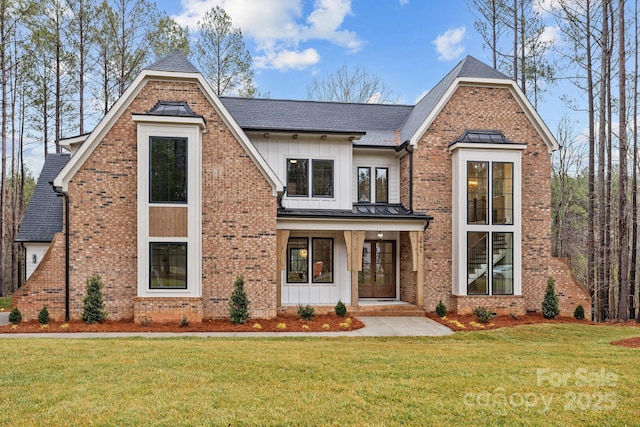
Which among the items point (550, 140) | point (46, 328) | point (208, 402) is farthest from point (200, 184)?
point (550, 140)

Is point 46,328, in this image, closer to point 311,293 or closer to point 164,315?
point 164,315

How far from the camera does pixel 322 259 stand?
534 inches

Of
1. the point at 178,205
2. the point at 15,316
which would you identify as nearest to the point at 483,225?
the point at 178,205

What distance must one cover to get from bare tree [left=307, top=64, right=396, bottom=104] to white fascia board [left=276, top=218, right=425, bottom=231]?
50.7 feet

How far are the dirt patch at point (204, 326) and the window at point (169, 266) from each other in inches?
40.7

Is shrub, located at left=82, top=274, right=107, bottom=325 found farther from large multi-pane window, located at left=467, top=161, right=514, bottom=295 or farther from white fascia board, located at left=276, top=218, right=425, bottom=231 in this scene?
large multi-pane window, located at left=467, top=161, right=514, bottom=295

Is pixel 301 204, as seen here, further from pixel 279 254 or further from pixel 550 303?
pixel 550 303

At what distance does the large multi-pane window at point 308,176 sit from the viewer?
13.5 m

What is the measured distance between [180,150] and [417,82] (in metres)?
18.2

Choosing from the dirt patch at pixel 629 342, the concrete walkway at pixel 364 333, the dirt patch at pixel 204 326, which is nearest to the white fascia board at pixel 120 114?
the dirt patch at pixel 204 326

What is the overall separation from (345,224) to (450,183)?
12.8ft

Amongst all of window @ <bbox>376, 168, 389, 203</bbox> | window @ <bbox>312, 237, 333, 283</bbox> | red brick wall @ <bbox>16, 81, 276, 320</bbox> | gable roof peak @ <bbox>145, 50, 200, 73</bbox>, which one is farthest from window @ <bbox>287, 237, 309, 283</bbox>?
gable roof peak @ <bbox>145, 50, 200, 73</bbox>

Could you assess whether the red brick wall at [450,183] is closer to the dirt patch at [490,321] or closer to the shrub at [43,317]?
the dirt patch at [490,321]

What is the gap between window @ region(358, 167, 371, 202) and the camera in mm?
14305
